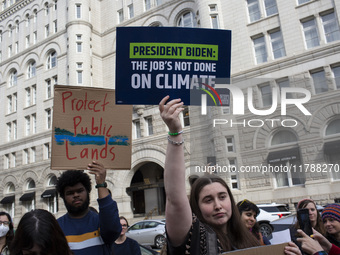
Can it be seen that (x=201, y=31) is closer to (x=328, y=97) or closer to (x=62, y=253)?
(x=62, y=253)

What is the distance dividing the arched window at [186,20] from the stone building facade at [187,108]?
0.08 metres

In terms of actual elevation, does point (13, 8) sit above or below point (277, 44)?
above

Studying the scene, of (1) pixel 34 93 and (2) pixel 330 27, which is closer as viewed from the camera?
(2) pixel 330 27

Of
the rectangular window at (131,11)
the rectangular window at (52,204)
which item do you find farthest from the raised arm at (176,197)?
the rectangular window at (52,204)

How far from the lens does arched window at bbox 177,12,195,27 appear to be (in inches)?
906

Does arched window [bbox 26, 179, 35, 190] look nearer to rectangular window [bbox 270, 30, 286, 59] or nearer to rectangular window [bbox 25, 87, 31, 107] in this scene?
rectangular window [bbox 25, 87, 31, 107]

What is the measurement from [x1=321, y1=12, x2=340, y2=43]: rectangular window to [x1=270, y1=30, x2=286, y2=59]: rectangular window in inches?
90.1

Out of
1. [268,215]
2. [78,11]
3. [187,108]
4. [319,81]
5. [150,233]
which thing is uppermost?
[78,11]

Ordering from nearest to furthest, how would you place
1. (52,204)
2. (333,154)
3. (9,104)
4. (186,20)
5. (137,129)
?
1. (333,154)
2. (186,20)
3. (137,129)
4. (52,204)
5. (9,104)

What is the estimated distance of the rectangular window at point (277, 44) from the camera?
17.1 meters

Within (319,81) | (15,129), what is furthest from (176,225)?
(15,129)

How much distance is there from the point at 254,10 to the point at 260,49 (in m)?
2.53

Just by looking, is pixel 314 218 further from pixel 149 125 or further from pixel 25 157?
pixel 25 157

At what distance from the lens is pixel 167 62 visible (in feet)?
9.20
